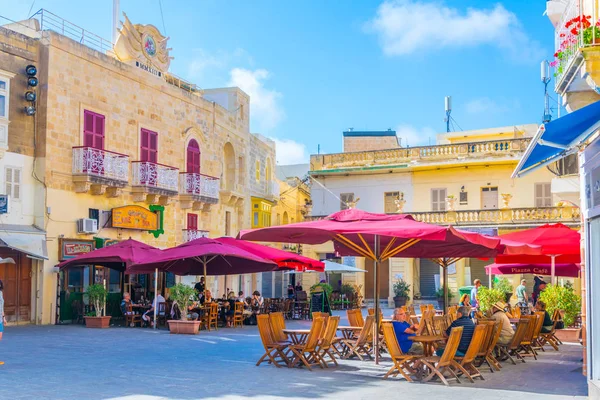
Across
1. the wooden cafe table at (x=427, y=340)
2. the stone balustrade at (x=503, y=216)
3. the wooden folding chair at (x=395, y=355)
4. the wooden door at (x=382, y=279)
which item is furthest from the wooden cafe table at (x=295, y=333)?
the wooden door at (x=382, y=279)

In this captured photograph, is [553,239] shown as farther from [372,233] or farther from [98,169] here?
[98,169]

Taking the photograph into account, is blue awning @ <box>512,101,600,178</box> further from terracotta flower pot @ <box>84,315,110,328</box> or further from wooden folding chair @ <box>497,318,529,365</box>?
terracotta flower pot @ <box>84,315,110,328</box>

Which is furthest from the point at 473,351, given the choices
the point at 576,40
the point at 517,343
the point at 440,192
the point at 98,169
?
the point at 440,192

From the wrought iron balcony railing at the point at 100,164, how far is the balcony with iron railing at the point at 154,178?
77cm

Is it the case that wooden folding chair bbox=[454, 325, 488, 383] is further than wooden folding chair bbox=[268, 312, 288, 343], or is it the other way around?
wooden folding chair bbox=[268, 312, 288, 343]

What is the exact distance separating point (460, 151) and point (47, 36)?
20.2 metres

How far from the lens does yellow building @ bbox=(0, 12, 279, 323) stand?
22.0 metres

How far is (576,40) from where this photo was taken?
11.1 metres

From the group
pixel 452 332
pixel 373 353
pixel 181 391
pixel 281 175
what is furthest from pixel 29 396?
pixel 281 175

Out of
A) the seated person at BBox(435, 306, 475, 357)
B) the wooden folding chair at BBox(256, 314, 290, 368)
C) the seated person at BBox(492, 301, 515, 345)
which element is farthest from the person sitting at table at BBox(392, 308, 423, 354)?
the seated person at BBox(492, 301, 515, 345)

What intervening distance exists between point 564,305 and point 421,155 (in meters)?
20.2

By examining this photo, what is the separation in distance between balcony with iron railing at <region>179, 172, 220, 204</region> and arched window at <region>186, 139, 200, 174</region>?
0.66 metres

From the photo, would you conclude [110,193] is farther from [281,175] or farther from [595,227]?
[281,175]

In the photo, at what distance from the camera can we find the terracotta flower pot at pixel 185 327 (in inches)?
712
